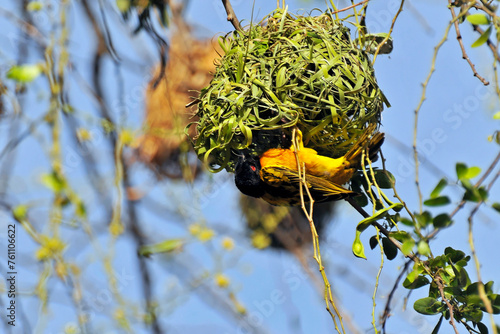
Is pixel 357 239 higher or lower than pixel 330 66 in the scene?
lower

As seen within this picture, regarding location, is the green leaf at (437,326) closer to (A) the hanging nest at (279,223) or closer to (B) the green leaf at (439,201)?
(B) the green leaf at (439,201)

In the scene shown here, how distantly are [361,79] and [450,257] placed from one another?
611 millimetres

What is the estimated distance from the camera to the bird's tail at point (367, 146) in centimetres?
192

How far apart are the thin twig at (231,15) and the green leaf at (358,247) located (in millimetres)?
801

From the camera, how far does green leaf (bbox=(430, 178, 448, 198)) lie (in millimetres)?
1044

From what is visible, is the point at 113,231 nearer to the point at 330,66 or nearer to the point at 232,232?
the point at 330,66

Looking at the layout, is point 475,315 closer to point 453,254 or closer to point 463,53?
point 453,254

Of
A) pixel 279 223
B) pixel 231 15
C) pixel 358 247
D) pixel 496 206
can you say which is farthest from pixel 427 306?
pixel 279 223

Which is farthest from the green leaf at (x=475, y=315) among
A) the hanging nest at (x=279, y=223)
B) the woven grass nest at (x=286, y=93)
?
the hanging nest at (x=279, y=223)

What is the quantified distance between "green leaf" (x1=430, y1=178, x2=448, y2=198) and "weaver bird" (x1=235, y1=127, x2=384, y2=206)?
85cm

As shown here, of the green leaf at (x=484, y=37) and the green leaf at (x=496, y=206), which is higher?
the green leaf at (x=484, y=37)

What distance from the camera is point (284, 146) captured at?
2.03 metres

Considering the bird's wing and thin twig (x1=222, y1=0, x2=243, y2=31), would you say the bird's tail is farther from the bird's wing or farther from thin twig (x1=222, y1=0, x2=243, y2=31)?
thin twig (x1=222, y1=0, x2=243, y2=31)

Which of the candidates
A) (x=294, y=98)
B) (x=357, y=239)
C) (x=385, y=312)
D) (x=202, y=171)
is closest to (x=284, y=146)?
(x=294, y=98)
